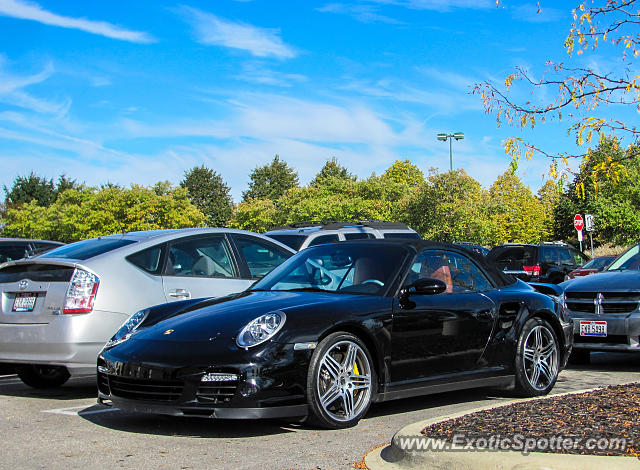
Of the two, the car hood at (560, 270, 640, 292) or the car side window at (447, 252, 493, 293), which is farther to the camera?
the car hood at (560, 270, 640, 292)

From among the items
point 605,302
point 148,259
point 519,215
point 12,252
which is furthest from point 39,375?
point 519,215

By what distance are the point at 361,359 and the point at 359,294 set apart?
2.01 feet

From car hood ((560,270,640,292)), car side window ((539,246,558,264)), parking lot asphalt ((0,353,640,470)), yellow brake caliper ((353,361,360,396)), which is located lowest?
parking lot asphalt ((0,353,640,470))

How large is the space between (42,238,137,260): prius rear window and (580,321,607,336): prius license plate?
536cm

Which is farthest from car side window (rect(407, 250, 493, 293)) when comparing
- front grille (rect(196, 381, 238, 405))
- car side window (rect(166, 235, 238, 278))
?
car side window (rect(166, 235, 238, 278))

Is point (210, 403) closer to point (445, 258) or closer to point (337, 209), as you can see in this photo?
point (445, 258)

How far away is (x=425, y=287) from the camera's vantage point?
20.3ft

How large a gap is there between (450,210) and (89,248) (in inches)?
1852

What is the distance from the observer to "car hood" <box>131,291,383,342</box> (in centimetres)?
554

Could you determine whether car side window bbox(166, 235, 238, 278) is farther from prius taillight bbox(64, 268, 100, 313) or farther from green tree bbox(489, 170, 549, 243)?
green tree bbox(489, 170, 549, 243)

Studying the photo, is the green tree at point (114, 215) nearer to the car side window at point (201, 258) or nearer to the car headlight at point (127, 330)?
the car side window at point (201, 258)

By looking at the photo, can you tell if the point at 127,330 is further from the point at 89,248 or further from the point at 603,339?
the point at 603,339

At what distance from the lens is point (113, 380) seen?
5.70m

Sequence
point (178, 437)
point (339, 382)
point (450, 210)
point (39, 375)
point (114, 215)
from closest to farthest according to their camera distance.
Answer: point (178, 437), point (339, 382), point (39, 375), point (450, 210), point (114, 215)
